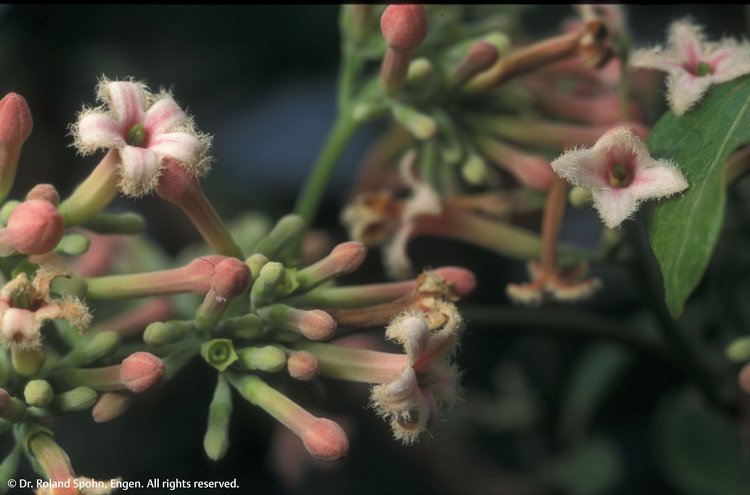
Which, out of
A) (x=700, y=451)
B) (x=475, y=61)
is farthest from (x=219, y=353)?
(x=700, y=451)

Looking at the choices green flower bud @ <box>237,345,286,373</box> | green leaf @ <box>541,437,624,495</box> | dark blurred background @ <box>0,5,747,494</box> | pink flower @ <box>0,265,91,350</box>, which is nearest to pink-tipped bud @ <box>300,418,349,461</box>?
green flower bud @ <box>237,345,286,373</box>

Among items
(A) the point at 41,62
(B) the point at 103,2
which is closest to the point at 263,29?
(B) the point at 103,2

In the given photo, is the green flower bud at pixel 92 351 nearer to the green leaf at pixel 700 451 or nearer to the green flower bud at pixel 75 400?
the green flower bud at pixel 75 400

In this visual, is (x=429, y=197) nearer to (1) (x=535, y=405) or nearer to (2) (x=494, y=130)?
(2) (x=494, y=130)

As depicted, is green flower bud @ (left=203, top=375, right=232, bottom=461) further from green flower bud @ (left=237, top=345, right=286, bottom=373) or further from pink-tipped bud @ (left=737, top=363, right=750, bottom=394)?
pink-tipped bud @ (left=737, top=363, right=750, bottom=394)

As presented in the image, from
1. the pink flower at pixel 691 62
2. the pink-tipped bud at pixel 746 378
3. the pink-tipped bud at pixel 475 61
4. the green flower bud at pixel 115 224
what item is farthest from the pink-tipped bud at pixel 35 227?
the pink-tipped bud at pixel 746 378
